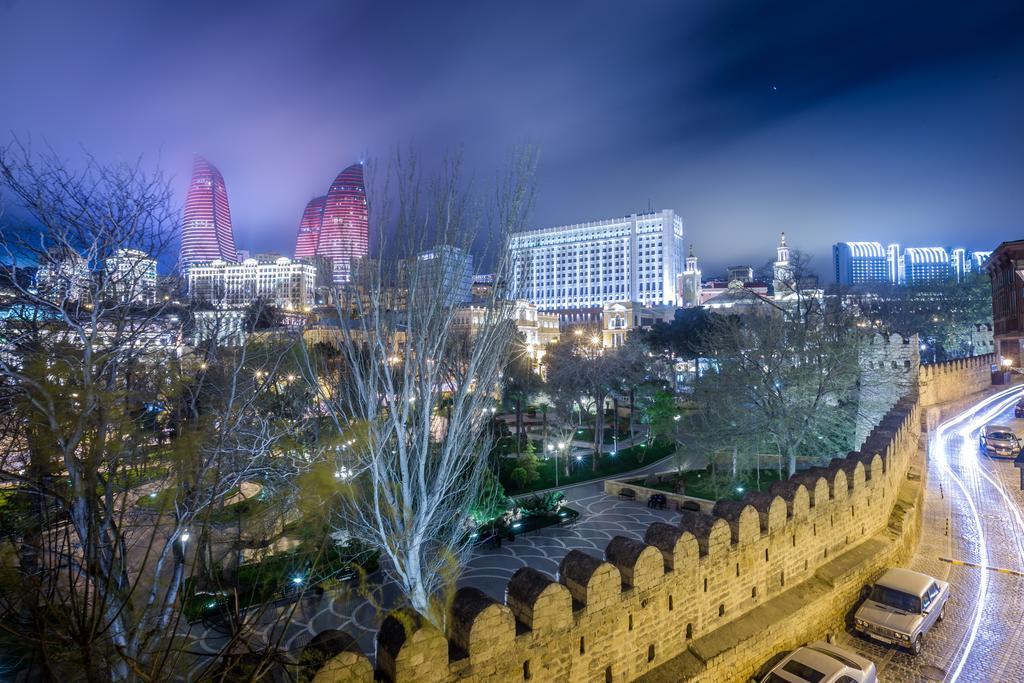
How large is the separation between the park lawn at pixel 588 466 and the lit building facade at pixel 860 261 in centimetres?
16448

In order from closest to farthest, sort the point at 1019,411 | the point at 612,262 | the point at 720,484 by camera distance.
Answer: the point at 720,484
the point at 1019,411
the point at 612,262

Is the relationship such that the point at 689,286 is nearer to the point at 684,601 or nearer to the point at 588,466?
the point at 588,466

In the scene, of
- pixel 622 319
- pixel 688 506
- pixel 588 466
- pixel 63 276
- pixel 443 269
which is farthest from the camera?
pixel 622 319

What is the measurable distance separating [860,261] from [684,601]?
199 m

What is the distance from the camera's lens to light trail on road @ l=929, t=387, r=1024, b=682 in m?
9.93

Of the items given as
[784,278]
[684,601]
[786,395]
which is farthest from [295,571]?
[784,278]

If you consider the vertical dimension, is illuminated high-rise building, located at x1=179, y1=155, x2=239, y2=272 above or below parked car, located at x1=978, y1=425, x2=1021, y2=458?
above

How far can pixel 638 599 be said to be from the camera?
256 inches

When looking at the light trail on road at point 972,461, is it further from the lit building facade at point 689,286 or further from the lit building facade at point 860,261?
the lit building facade at point 860,261

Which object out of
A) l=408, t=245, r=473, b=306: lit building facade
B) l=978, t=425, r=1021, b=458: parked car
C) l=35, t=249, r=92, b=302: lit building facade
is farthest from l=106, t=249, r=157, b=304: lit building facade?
l=978, t=425, r=1021, b=458: parked car

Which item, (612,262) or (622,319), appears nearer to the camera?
(622,319)

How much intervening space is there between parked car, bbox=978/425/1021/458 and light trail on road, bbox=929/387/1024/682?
0.68 m

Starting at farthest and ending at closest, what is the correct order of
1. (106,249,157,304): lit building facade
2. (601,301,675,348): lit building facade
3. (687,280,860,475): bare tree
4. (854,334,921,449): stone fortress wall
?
(601,301,675,348): lit building facade, (854,334,921,449): stone fortress wall, (687,280,860,475): bare tree, (106,249,157,304): lit building facade

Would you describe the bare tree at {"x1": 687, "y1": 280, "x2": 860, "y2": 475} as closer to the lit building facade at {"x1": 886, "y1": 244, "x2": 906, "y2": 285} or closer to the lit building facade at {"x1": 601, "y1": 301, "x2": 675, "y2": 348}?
the lit building facade at {"x1": 601, "y1": 301, "x2": 675, "y2": 348}
